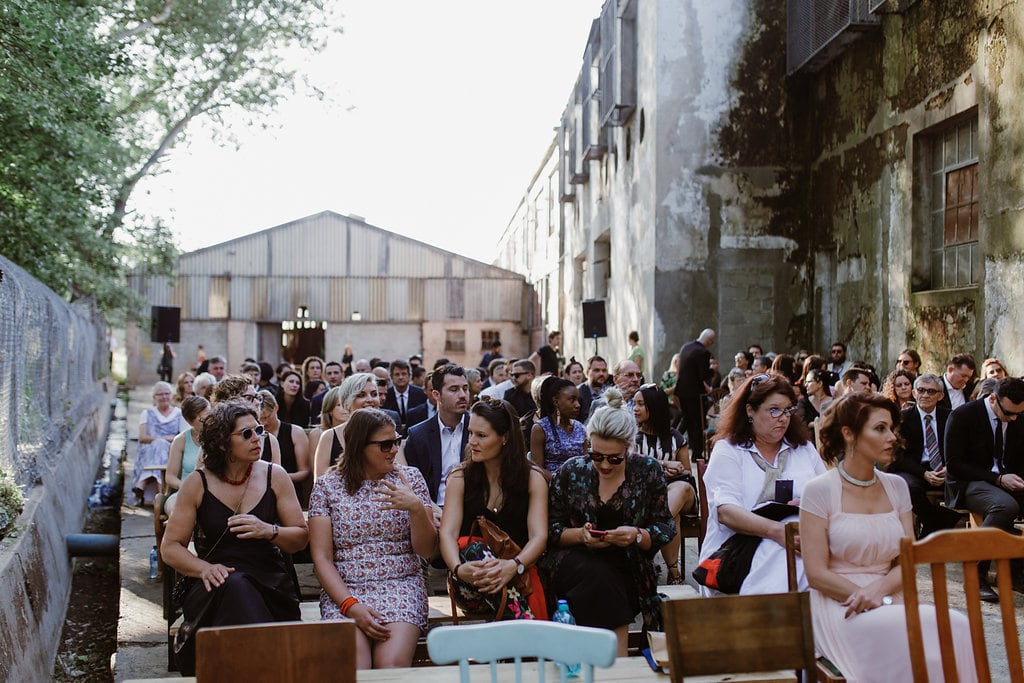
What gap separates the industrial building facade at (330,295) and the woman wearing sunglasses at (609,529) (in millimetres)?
31352

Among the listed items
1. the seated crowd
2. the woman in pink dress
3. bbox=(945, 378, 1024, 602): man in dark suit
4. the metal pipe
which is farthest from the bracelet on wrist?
the metal pipe

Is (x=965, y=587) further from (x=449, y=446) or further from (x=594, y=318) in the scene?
(x=594, y=318)

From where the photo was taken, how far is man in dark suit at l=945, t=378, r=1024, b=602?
21.7 feet

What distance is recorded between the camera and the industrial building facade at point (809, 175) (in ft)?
36.0

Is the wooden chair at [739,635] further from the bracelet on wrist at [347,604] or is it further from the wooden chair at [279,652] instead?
the bracelet on wrist at [347,604]

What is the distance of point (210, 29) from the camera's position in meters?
18.4

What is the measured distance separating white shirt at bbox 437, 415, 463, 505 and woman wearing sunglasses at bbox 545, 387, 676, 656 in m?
1.69

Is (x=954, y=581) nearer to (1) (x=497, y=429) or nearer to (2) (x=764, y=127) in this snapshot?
(1) (x=497, y=429)

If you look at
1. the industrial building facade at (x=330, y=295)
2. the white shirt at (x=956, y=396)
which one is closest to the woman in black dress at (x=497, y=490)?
the white shirt at (x=956, y=396)

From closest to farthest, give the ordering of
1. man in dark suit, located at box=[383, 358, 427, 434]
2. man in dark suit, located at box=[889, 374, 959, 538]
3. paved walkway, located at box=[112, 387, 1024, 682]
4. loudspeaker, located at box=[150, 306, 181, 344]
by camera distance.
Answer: paved walkway, located at box=[112, 387, 1024, 682], man in dark suit, located at box=[889, 374, 959, 538], man in dark suit, located at box=[383, 358, 427, 434], loudspeaker, located at box=[150, 306, 181, 344]

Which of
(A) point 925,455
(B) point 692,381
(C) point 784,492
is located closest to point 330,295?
(B) point 692,381

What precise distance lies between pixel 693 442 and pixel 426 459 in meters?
7.09

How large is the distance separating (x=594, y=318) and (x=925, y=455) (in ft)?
41.3

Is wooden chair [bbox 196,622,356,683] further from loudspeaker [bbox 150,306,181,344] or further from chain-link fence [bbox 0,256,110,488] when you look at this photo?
loudspeaker [bbox 150,306,181,344]
